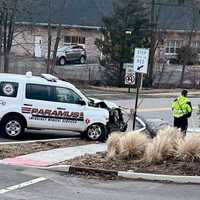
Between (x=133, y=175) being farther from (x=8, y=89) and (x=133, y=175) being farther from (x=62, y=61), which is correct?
(x=62, y=61)

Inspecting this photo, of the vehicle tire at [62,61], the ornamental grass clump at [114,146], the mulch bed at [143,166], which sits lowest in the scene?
the mulch bed at [143,166]

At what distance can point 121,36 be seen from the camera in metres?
49.2

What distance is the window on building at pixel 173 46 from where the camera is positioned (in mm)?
66125

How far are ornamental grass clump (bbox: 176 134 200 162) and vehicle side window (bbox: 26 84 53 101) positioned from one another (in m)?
6.02

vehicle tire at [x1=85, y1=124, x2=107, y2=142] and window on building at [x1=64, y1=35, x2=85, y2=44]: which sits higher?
window on building at [x1=64, y1=35, x2=85, y2=44]

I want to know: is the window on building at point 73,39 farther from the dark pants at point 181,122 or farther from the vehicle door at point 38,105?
the vehicle door at point 38,105

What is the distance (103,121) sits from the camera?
1939 cm

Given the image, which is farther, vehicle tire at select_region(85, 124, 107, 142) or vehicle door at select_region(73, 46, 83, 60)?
vehicle door at select_region(73, 46, 83, 60)

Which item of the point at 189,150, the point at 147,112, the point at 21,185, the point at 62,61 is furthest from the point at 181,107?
the point at 62,61

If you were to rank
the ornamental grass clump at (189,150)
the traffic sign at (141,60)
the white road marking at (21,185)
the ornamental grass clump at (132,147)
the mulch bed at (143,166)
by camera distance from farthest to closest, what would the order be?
1. the traffic sign at (141,60)
2. the ornamental grass clump at (132,147)
3. the ornamental grass clump at (189,150)
4. the mulch bed at (143,166)
5. the white road marking at (21,185)

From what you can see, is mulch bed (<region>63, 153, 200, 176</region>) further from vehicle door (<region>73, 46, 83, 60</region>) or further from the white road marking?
vehicle door (<region>73, 46, 83, 60</region>)

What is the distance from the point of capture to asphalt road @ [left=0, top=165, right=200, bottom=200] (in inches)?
434

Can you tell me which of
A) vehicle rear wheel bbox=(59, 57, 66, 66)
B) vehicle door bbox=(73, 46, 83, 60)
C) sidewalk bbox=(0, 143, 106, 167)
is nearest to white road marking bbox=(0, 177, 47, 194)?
sidewalk bbox=(0, 143, 106, 167)

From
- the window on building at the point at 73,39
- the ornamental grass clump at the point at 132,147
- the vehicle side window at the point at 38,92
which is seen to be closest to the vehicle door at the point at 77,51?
the window on building at the point at 73,39
